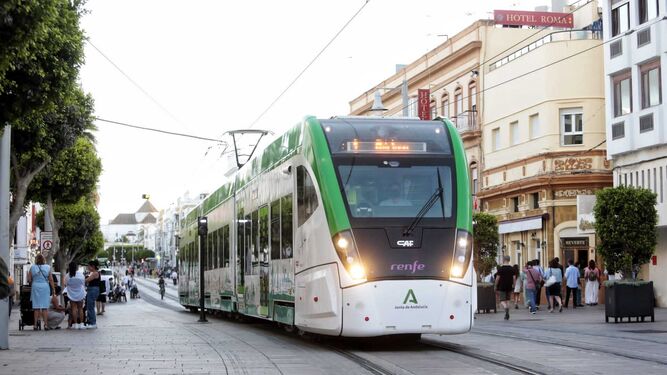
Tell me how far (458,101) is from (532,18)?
629cm

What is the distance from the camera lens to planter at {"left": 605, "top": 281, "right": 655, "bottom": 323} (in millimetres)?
23938

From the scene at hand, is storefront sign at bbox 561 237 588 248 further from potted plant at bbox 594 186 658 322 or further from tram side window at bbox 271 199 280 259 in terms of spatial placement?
tram side window at bbox 271 199 280 259

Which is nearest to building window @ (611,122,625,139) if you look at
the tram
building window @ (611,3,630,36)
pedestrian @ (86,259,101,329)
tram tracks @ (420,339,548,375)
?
building window @ (611,3,630,36)

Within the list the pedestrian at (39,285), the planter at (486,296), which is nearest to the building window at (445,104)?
the planter at (486,296)

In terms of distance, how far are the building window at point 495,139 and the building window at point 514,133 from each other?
1.57 meters

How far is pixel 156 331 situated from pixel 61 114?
1303 cm

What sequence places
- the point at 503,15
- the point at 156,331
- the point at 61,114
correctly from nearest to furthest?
the point at 156,331
the point at 61,114
the point at 503,15

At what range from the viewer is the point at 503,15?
48188 millimetres

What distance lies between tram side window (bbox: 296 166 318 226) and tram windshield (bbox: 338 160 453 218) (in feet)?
2.16

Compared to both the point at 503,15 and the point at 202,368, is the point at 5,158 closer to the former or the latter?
the point at 202,368

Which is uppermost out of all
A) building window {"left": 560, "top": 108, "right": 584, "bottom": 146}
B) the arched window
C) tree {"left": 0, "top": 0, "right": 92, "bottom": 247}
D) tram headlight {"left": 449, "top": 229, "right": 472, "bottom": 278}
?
the arched window

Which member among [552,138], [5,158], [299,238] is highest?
[552,138]

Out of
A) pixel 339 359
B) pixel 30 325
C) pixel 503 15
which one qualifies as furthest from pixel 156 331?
pixel 503 15

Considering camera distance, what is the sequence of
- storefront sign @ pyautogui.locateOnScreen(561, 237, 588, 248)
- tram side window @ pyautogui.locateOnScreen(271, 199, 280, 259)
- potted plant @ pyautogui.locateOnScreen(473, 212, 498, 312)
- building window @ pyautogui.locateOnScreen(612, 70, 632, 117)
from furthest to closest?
1. storefront sign @ pyautogui.locateOnScreen(561, 237, 588, 248)
2. potted plant @ pyautogui.locateOnScreen(473, 212, 498, 312)
3. building window @ pyautogui.locateOnScreen(612, 70, 632, 117)
4. tram side window @ pyautogui.locateOnScreen(271, 199, 280, 259)
